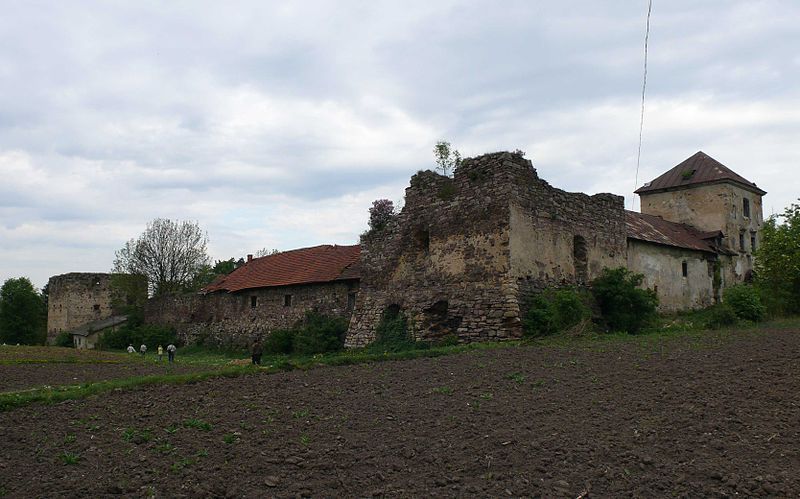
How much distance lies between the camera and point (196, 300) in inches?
1431

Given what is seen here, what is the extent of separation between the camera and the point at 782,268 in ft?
82.4

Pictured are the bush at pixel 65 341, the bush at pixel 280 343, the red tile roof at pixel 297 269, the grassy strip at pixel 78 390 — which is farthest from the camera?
the bush at pixel 65 341

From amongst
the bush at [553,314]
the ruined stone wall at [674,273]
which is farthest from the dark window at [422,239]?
the ruined stone wall at [674,273]

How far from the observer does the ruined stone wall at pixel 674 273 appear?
26734 millimetres

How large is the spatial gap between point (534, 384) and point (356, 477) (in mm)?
5017

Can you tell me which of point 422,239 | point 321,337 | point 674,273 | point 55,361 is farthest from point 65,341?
point 674,273

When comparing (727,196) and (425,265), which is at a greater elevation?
(727,196)

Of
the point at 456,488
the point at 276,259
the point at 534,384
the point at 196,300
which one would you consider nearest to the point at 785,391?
the point at 534,384

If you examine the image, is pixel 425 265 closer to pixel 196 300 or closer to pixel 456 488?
pixel 456 488

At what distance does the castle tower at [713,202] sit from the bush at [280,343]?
71.3 ft

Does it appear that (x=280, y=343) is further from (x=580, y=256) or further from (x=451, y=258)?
(x=580, y=256)

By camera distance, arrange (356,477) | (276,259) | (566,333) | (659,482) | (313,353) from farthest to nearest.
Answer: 1. (276,259)
2. (313,353)
3. (566,333)
4. (356,477)
5. (659,482)

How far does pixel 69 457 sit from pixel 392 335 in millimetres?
15081

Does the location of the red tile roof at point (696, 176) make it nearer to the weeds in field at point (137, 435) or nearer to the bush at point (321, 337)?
the bush at point (321, 337)
